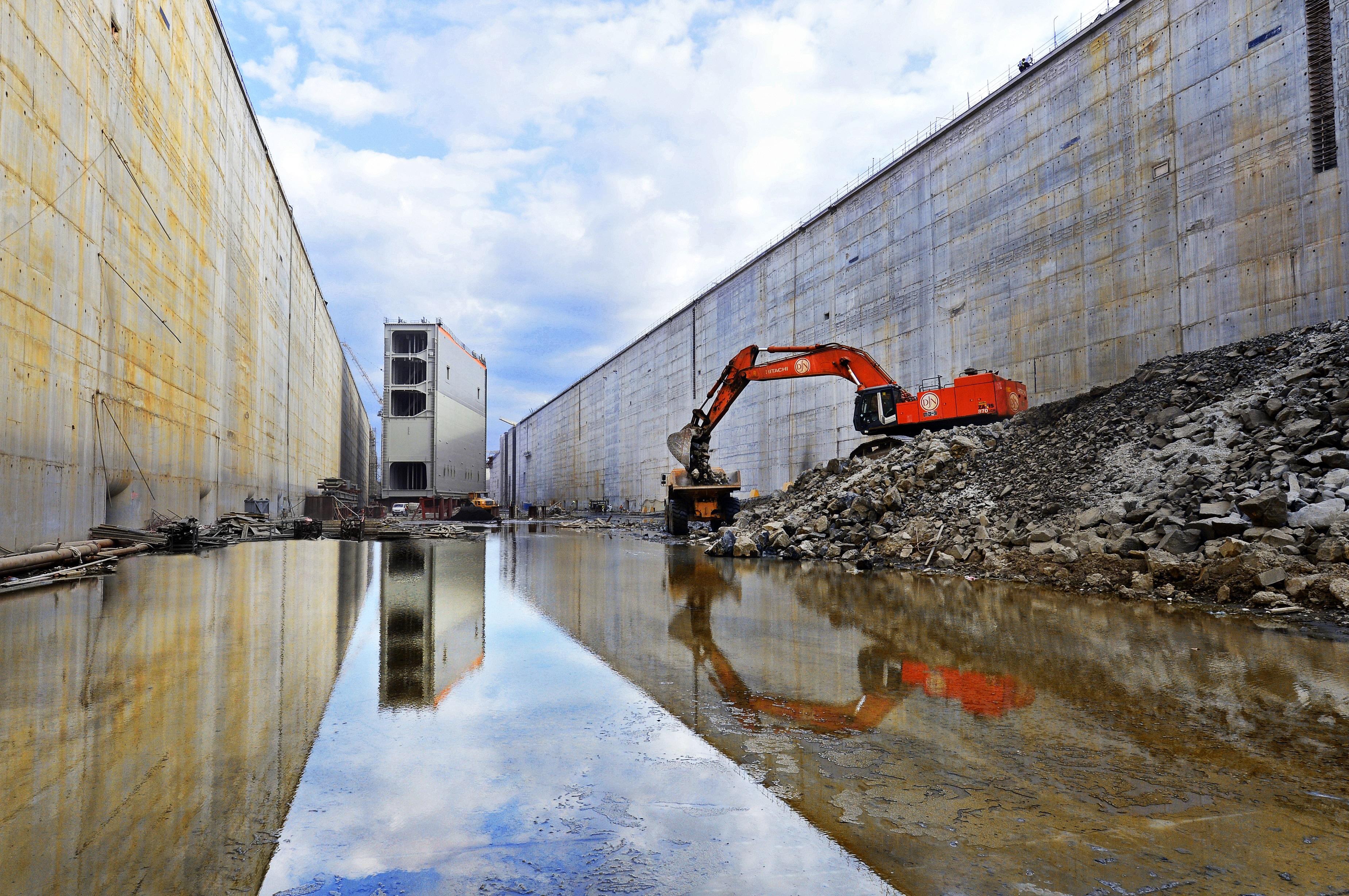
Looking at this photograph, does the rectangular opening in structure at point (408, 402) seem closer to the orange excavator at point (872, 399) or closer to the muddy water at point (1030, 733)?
the orange excavator at point (872, 399)

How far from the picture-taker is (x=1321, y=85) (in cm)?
1394

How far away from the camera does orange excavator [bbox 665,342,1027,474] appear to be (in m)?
17.3

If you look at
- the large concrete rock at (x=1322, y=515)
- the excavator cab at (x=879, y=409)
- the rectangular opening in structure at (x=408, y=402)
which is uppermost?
the rectangular opening in structure at (x=408, y=402)

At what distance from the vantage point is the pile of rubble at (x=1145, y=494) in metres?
7.88

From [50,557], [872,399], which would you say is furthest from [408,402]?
[50,557]

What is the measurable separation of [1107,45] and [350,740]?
2339 cm

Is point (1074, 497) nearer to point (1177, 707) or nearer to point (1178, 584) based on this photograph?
point (1178, 584)

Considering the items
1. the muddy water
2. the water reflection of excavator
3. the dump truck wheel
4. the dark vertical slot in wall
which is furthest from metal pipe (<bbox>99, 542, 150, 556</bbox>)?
the dark vertical slot in wall

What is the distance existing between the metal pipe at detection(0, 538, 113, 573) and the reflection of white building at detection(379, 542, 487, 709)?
14.0 ft

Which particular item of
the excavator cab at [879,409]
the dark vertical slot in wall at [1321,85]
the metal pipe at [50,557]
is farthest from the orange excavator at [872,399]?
the metal pipe at [50,557]

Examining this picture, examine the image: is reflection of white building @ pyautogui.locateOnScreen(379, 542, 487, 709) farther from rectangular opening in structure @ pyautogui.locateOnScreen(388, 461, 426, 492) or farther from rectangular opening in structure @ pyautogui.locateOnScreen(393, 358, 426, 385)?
rectangular opening in structure @ pyautogui.locateOnScreen(393, 358, 426, 385)

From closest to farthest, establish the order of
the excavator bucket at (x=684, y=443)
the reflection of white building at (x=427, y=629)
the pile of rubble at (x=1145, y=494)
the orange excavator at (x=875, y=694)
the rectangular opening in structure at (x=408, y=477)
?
the orange excavator at (x=875, y=694), the reflection of white building at (x=427, y=629), the pile of rubble at (x=1145, y=494), the excavator bucket at (x=684, y=443), the rectangular opening in structure at (x=408, y=477)

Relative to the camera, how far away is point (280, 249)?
30.6 metres

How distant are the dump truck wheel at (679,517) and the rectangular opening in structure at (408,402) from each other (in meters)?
23.7
